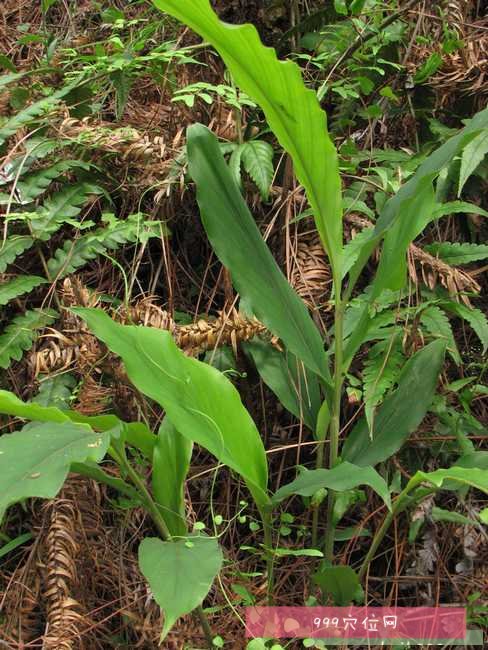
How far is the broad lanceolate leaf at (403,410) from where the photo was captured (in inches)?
45.9

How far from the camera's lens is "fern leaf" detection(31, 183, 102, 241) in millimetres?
1597

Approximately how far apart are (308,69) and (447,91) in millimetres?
355

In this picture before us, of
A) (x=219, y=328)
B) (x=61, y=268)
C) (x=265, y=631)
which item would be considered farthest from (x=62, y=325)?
(x=265, y=631)

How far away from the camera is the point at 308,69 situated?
185 cm

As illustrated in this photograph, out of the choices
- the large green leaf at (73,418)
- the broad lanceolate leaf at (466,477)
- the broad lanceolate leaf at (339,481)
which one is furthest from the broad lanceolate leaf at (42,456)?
the broad lanceolate leaf at (466,477)

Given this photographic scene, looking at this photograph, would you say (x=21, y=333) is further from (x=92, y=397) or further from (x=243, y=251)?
(x=243, y=251)

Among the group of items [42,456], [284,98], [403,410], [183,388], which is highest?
[284,98]

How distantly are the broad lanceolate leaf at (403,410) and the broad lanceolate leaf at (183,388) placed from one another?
0.20 m

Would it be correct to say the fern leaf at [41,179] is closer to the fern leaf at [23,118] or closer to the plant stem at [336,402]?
the fern leaf at [23,118]

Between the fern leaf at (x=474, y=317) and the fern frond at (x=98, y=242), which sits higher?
the fern frond at (x=98, y=242)

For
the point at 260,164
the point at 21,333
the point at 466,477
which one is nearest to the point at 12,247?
the point at 21,333

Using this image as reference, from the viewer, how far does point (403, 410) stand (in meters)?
1.19

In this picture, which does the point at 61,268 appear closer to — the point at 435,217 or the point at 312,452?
the point at 312,452

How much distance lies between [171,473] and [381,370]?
1.36ft
